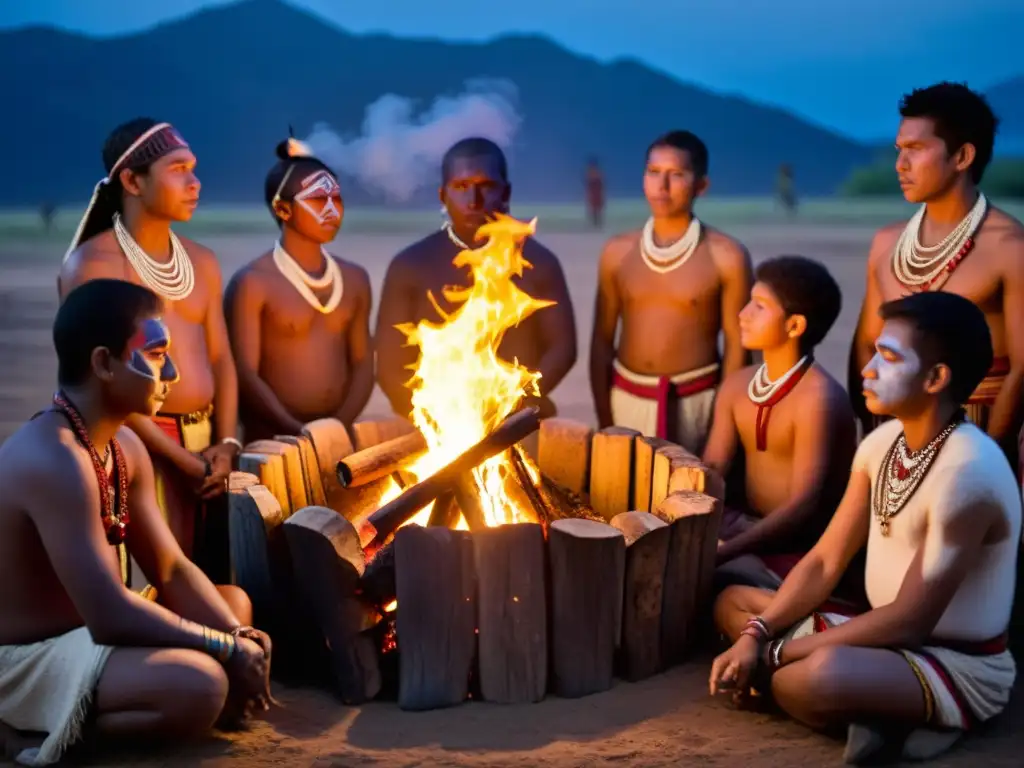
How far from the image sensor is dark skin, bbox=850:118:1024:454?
448cm

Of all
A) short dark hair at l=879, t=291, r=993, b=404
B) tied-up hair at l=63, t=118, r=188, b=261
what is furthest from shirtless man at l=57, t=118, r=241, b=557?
short dark hair at l=879, t=291, r=993, b=404

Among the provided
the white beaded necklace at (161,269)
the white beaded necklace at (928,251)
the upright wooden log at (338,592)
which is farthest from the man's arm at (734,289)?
the white beaded necklace at (161,269)

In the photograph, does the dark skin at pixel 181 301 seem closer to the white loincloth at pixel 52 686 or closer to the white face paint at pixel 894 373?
the white loincloth at pixel 52 686

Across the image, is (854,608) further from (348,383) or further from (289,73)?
(289,73)

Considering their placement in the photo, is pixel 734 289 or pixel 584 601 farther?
pixel 734 289

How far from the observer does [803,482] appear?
436 centimetres

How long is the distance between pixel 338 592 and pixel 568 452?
1492 mm

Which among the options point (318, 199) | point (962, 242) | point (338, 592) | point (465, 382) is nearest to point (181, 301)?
point (318, 199)

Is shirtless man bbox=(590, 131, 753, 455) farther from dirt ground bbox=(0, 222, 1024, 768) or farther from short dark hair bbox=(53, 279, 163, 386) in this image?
short dark hair bbox=(53, 279, 163, 386)

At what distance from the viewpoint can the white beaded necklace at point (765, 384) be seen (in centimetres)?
448

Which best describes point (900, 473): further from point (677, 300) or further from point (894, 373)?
point (677, 300)

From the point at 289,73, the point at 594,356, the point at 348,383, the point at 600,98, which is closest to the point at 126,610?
the point at 348,383

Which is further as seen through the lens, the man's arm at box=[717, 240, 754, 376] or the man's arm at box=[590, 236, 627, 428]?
the man's arm at box=[590, 236, 627, 428]

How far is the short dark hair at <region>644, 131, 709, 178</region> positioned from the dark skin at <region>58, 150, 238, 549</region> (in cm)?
209
